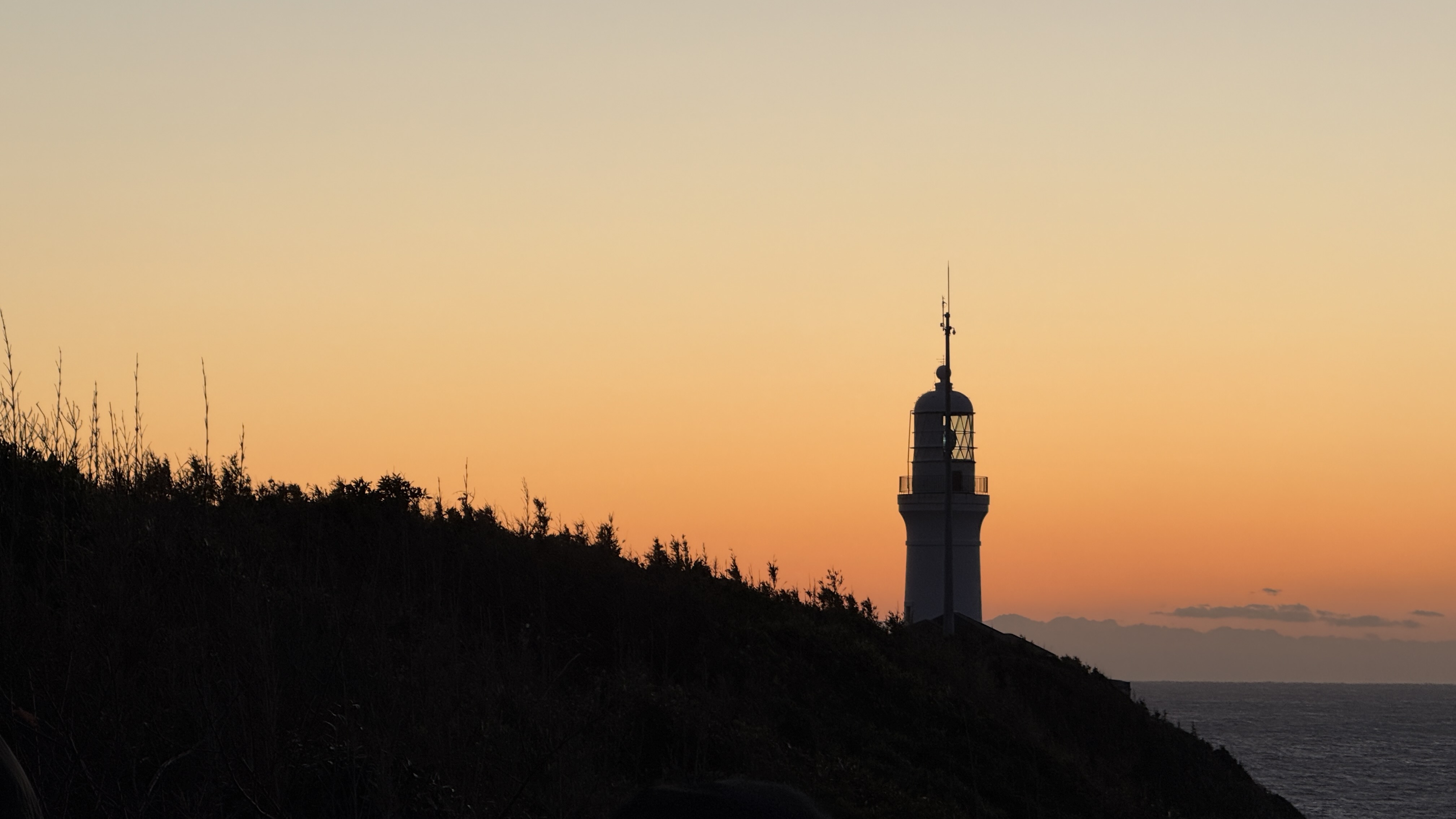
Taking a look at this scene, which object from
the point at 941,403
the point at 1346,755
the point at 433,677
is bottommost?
the point at 1346,755

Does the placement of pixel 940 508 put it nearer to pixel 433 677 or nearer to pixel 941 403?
pixel 941 403

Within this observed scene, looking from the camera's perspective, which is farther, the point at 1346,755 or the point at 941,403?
the point at 1346,755

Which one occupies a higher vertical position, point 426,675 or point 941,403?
point 941,403

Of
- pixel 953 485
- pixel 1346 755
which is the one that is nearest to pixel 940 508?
pixel 953 485

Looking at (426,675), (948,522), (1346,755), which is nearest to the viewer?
(426,675)

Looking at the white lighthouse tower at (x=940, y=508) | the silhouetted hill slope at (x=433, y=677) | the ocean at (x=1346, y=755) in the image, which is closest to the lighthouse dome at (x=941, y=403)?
the white lighthouse tower at (x=940, y=508)

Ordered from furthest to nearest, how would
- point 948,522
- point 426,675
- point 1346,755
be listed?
point 1346,755 → point 948,522 → point 426,675

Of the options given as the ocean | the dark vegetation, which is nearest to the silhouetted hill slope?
the dark vegetation

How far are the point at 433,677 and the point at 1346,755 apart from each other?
95.9 meters

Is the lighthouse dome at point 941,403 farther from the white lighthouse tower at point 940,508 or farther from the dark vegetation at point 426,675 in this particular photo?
the dark vegetation at point 426,675

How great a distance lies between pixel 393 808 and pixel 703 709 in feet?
21.0

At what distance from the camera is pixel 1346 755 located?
302 ft

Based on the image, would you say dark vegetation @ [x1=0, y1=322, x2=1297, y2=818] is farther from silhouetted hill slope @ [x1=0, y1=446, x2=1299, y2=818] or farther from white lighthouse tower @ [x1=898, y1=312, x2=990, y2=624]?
white lighthouse tower @ [x1=898, y1=312, x2=990, y2=624]

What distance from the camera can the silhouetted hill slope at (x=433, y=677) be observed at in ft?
27.6
